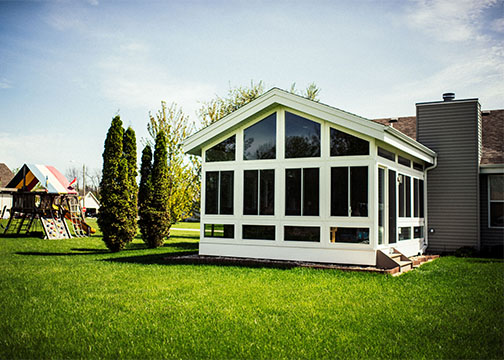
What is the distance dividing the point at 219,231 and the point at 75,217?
43.9ft

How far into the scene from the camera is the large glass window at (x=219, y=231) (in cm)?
1243

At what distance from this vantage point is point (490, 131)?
1772 cm

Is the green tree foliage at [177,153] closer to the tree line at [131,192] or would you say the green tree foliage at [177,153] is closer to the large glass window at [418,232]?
the tree line at [131,192]

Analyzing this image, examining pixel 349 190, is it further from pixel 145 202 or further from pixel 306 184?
pixel 145 202

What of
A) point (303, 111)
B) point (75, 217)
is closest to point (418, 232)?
point (303, 111)

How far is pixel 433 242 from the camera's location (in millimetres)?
15672

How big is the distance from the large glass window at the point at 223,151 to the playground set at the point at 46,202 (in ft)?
37.3

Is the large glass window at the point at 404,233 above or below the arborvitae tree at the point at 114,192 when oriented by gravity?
below

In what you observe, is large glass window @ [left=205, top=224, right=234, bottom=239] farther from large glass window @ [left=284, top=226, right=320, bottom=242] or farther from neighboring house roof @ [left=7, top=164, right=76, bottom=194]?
neighboring house roof @ [left=7, top=164, right=76, bottom=194]

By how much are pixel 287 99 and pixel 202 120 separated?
14.6 metres

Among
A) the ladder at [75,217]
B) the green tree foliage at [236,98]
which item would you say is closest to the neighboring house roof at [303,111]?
the ladder at [75,217]

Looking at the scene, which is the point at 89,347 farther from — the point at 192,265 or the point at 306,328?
the point at 192,265

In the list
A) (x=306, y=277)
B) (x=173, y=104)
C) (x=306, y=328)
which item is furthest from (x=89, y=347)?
(x=173, y=104)

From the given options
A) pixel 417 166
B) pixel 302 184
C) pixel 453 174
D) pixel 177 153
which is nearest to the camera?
pixel 302 184
